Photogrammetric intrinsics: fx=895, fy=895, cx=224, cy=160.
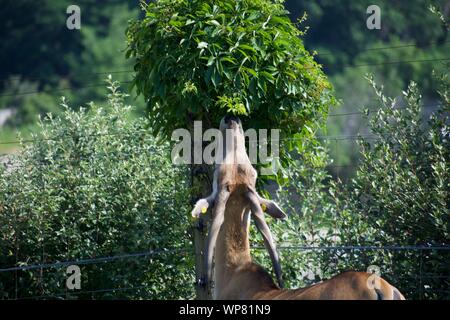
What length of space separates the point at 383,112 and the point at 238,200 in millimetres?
3086

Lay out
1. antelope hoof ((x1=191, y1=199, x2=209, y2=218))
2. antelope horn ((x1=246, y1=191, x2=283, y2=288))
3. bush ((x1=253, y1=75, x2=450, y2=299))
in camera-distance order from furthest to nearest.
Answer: bush ((x1=253, y1=75, x2=450, y2=299)) < antelope horn ((x1=246, y1=191, x2=283, y2=288)) < antelope hoof ((x1=191, y1=199, x2=209, y2=218))

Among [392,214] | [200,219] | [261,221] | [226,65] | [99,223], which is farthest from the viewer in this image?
[99,223]

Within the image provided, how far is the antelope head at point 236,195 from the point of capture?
7145mm

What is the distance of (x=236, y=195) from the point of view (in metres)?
7.24

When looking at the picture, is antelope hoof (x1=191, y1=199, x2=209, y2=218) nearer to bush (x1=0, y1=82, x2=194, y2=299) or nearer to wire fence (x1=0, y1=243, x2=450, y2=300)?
wire fence (x1=0, y1=243, x2=450, y2=300)

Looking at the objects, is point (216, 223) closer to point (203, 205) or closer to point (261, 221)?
point (203, 205)

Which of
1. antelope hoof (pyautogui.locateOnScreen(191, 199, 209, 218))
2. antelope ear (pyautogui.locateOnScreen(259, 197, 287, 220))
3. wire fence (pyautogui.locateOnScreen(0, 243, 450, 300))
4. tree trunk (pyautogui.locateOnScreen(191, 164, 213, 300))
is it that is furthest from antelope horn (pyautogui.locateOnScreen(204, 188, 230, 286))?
wire fence (pyautogui.locateOnScreen(0, 243, 450, 300))

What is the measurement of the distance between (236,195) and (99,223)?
3919mm

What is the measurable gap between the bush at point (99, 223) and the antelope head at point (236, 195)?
2924mm

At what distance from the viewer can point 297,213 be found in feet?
35.2

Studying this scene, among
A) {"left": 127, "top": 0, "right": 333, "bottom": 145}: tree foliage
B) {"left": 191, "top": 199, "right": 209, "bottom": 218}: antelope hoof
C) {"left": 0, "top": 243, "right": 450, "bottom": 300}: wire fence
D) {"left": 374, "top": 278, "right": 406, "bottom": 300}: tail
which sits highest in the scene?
{"left": 127, "top": 0, "right": 333, "bottom": 145}: tree foliage

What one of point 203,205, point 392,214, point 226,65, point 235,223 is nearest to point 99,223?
point 392,214

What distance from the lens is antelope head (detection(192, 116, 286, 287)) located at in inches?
281

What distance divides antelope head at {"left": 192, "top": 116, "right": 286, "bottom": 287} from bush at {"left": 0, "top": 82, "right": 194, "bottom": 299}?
2.92 metres
